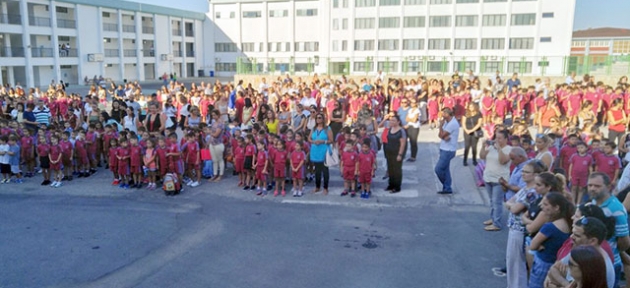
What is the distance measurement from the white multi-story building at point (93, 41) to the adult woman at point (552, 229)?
4900 centimetres

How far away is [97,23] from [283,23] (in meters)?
22.3

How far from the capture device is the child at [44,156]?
1152cm

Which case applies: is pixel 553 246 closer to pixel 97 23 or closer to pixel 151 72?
pixel 97 23

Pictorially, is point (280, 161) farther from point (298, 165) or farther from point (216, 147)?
point (216, 147)

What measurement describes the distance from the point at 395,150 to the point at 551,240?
5.73 m

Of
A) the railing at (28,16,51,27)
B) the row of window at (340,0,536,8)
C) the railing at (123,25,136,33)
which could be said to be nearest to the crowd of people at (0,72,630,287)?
the railing at (28,16,51,27)

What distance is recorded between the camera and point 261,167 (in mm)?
10539

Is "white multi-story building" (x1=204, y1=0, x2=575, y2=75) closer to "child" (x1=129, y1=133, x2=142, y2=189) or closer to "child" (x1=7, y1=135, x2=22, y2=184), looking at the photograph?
"child" (x1=7, y1=135, x2=22, y2=184)

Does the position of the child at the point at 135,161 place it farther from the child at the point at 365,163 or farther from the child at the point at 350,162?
the child at the point at 365,163

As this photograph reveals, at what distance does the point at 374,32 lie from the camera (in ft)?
184

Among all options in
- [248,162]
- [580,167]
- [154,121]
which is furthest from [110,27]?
[580,167]

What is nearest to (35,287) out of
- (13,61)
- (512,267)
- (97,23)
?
(512,267)

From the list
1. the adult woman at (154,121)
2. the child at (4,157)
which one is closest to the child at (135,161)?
the adult woman at (154,121)

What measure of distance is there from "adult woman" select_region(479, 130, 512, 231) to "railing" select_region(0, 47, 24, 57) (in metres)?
47.8
